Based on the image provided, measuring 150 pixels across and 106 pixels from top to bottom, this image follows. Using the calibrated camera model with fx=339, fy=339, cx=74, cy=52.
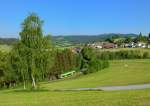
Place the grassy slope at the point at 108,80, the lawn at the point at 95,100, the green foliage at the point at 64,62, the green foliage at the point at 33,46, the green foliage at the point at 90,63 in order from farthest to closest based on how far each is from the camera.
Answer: the green foliage at the point at 64,62 < the green foliage at the point at 90,63 < the grassy slope at the point at 108,80 < the green foliage at the point at 33,46 < the lawn at the point at 95,100

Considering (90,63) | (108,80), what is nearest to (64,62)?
(90,63)

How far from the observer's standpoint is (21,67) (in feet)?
165

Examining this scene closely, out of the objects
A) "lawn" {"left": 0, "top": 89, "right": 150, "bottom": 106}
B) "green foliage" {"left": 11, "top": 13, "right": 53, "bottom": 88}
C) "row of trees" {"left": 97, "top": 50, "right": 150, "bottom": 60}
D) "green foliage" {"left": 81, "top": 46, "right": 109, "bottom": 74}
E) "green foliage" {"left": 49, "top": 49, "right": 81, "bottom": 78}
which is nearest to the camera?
"lawn" {"left": 0, "top": 89, "right": 150, "bottom": 106}

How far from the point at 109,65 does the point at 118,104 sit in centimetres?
9082

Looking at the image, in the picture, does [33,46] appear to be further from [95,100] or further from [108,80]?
[95,100]

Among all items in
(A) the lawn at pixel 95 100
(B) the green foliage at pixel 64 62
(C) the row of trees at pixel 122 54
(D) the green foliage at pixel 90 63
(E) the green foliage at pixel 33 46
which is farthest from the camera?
(C) the row of trees at pixel 122 54

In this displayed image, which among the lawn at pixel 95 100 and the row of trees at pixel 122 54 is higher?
the lawn at pixel 95 100

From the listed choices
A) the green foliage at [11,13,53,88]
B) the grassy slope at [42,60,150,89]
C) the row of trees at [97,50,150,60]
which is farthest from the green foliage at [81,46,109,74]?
the green foliage at [11,13,53,88]

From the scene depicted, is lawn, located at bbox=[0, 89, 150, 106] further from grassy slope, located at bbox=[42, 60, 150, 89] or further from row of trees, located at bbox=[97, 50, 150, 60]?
row of trees, located at bbox=[97, 50, 150, 60]

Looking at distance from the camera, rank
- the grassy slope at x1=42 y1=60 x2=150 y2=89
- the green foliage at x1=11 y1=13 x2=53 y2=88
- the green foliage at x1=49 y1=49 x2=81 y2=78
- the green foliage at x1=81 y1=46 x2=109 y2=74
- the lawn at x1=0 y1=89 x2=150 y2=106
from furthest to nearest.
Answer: the green foliage at x1=49 y1=49 x2=81 y2=78 → the green foliage at x1=81 y1=46 x2=109 y2=74 → the grassy slope at x1=42 y1=60 x2=150 y2=89 → the green foliage at x1=11 y1=13 x2=53 y2=88 → the lawn at x1=0 y1=89 x2=150 y2=106

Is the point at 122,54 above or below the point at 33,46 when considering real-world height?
below

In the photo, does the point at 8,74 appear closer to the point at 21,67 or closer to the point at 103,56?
the point at 21,67

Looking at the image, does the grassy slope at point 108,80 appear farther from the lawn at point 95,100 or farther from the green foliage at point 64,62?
the lawn at point 95,100

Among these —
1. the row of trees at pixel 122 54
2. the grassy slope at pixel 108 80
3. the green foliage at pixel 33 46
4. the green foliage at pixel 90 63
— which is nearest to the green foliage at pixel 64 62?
the green foliage at pixel 90 63
